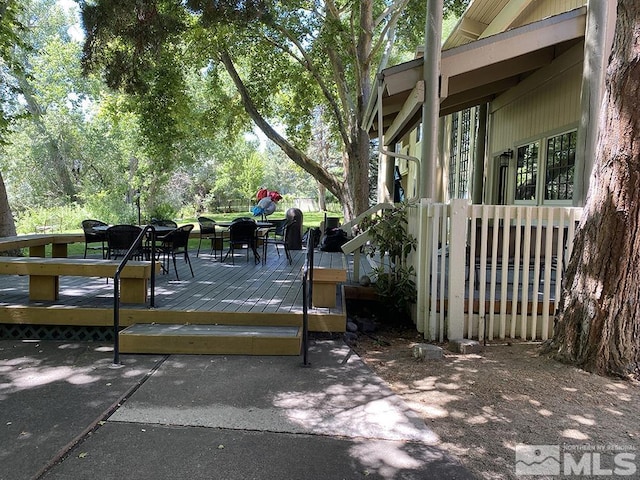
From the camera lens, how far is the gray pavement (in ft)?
8.09

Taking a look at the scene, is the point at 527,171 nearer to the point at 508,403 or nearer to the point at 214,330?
the point at 508,403

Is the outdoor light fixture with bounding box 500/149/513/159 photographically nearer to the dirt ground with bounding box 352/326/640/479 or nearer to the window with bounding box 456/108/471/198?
the window with bounding box 456/108/471/198

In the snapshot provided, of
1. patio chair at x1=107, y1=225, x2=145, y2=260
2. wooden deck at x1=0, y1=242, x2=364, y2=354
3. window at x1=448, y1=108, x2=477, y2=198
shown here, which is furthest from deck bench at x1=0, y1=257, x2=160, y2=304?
window at x1=448, y1=108, x2=477, y2=198

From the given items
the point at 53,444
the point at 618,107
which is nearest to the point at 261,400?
the point at 53,444

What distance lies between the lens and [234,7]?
9.27 metres

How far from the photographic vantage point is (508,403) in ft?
10.6

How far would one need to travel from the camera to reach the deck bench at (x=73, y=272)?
15.6 ft

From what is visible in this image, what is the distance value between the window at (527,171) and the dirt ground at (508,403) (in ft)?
13.4

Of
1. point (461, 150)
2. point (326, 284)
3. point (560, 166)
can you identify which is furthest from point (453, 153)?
point (326, 284)

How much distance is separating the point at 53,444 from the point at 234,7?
29.0 feet

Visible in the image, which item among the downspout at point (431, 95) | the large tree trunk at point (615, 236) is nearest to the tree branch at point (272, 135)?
the downspout at point (431, 95)

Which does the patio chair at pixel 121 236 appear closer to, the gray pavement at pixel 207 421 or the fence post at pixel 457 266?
the gray pavement at pixel 207 421

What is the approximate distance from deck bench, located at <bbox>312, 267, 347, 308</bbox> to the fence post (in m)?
1.11

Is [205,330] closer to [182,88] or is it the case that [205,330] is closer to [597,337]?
[597,337]
